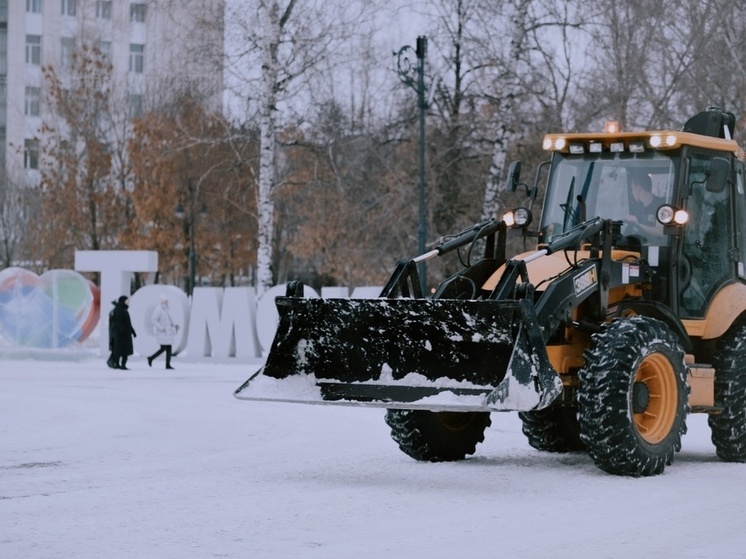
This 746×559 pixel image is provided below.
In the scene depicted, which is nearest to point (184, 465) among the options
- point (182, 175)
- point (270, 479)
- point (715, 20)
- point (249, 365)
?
point (270, 479)

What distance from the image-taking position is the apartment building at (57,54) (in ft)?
191

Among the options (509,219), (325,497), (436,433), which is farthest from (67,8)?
(325,497)

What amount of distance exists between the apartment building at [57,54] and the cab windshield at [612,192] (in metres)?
41.7

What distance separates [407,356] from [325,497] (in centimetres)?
174

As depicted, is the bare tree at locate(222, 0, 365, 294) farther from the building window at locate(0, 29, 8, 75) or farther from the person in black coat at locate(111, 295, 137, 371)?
the building window at locate(0, 29, 8, 75)

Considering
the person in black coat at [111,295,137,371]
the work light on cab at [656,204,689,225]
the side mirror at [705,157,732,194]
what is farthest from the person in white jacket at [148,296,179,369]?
the side mirror at [705,157,732,194]

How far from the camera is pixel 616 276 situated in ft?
39.6

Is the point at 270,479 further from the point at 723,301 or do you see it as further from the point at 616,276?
the point at 723,301

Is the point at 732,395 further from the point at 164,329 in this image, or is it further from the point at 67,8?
the point at 67,8

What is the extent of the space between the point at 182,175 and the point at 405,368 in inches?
1812

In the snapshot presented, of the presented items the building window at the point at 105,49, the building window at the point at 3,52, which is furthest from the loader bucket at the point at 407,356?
the building window at the point at 3,52

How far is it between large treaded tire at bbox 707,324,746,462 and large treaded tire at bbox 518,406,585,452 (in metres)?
1.38

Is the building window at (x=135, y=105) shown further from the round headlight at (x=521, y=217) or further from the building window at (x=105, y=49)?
the round headlight at (x=521, y=217)

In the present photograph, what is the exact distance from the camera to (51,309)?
35.9m
